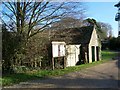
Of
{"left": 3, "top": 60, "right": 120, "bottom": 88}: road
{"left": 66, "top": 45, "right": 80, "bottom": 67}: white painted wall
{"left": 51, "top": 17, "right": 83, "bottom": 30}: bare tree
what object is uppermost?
{"left": 51, "top": 17, "right": 83, "bottom": 30}: bare tree

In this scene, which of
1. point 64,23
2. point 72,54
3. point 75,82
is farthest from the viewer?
point 72,54

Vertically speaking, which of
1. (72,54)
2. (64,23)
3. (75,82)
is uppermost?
(64,23)

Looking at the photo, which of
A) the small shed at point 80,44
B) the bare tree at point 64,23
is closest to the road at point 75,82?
the bare tree at point 64,23

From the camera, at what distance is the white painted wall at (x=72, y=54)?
23.5m

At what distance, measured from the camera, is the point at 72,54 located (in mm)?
24906

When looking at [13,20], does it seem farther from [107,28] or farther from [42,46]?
[107,28]

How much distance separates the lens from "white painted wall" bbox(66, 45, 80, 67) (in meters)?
23.5

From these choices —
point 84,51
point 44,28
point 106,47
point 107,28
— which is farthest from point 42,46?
point 107,28

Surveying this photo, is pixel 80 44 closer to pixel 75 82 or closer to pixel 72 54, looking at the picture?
pixel 72 54

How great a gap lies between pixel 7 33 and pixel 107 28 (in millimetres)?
73941

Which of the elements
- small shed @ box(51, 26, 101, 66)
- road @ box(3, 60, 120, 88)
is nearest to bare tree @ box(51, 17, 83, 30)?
small shed @ box(51, 26, 101, 66)

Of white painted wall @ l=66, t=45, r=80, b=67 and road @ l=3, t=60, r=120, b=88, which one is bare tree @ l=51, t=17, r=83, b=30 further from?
road @ l=3, t=60, r=120, b=88

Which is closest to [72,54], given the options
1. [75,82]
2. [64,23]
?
[64,23]

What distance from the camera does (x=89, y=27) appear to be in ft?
111
